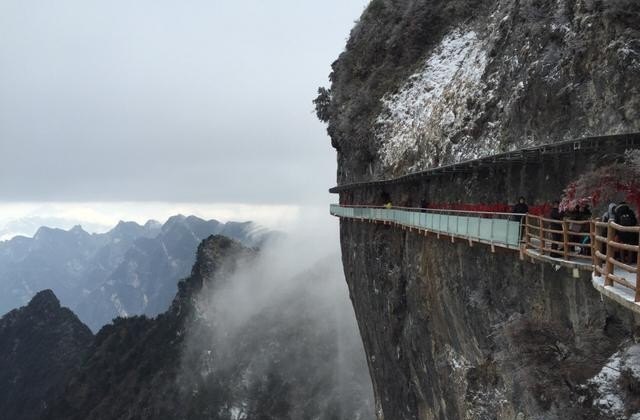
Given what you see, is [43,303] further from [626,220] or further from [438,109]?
[626,220]

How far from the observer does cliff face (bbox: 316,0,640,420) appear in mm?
12352

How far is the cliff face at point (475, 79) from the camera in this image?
16.2 metres

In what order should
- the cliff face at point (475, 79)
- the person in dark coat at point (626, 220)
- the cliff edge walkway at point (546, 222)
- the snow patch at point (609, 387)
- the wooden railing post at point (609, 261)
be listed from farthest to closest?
the cliff face at point (475, 79) < the person in dark coat at point (626, 220) < the snow patch at point (609, 387) < the cliff edge walkway at point (546, 222) < the wooden railing post at point (609, 261)

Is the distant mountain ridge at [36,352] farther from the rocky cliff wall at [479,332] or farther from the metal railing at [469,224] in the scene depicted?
the metal railing at [469,224]

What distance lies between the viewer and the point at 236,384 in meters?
105

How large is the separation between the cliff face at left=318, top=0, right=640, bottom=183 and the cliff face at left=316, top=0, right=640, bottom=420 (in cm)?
7

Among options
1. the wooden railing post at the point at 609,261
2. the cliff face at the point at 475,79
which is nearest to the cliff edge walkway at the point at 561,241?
the wooden railing post at the point at 609,261

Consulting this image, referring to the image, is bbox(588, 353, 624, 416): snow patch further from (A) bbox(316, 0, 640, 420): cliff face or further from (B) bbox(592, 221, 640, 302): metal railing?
(B) bbox(592, 221, 640, 302): metal railing

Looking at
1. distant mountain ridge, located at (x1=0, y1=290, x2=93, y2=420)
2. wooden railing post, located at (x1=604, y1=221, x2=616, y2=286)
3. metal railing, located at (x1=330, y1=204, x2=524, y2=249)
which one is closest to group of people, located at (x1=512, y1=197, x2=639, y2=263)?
wooden railing post, located at (x1=604, y1=221, x2=616, y2=286)

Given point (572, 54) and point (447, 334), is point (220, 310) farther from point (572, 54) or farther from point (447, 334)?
point (572, 54)

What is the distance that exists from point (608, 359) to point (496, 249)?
23.1 ft

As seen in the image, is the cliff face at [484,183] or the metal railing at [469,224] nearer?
the cliff face at [484,183]

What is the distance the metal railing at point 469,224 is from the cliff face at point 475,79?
8.97 ft

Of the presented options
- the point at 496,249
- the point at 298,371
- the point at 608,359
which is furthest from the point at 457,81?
the point at 298,371
